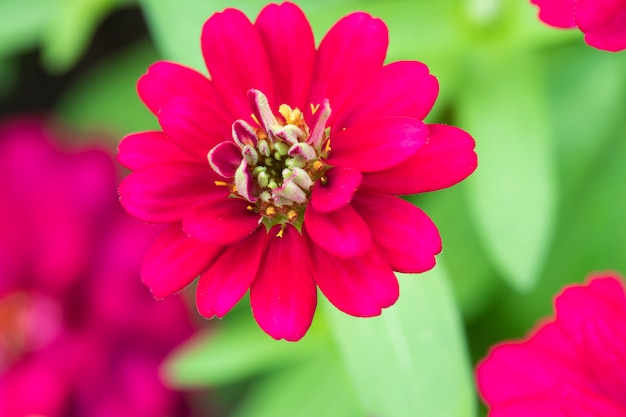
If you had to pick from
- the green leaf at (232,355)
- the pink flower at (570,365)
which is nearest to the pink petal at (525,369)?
the pink flower at (570,365)

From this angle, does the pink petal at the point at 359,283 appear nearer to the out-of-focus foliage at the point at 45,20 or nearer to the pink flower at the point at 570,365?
the pink flower at the point at 570,365

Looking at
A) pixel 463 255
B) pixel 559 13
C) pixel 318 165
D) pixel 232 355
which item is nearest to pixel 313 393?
pixel 232 355

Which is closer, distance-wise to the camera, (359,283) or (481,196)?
(359,283)

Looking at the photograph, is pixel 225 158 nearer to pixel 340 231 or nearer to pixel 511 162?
pixel 340 231

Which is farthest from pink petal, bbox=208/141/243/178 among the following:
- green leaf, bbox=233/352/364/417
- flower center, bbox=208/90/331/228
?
green leaf, bbox=233/352/364/417

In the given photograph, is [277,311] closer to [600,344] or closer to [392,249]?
[392,249]

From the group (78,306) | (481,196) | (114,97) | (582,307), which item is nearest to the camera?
(582,307)

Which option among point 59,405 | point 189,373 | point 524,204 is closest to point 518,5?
point 524,204
